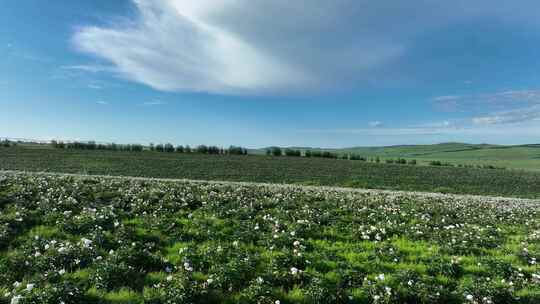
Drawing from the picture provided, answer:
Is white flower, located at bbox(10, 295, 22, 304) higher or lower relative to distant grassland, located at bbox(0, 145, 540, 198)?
higher

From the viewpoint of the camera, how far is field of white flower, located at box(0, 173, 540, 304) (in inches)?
215

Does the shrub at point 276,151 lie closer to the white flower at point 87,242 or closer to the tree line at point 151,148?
the tree line at point 151,148

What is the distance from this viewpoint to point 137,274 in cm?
595

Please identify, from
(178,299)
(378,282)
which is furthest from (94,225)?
(378,282)

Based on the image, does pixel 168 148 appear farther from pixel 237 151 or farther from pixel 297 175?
pixel 297 175

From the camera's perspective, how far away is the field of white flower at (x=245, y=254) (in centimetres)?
545

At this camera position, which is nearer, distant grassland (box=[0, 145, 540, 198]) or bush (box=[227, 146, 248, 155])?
distant grassland (box=[0, 145, 540, 198])

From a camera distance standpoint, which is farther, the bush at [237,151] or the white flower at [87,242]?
the bush at [237,151]

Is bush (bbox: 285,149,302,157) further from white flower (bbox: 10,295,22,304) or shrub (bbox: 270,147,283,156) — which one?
white flower (bbox: 10,295,22,304)

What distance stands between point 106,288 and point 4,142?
9463 centimetres

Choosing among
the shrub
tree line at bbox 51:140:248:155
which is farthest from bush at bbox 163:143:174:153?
the shrub

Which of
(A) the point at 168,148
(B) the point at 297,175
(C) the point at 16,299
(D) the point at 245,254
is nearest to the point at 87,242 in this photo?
(C) the point at 16,299

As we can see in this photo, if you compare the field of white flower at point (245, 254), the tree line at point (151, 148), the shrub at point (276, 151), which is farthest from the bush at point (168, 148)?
the field of white flower at point (245, 254)

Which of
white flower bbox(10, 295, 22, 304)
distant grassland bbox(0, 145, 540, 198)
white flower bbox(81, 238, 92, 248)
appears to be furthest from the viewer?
distant grassland bbox(0, 145, 540, 198)
